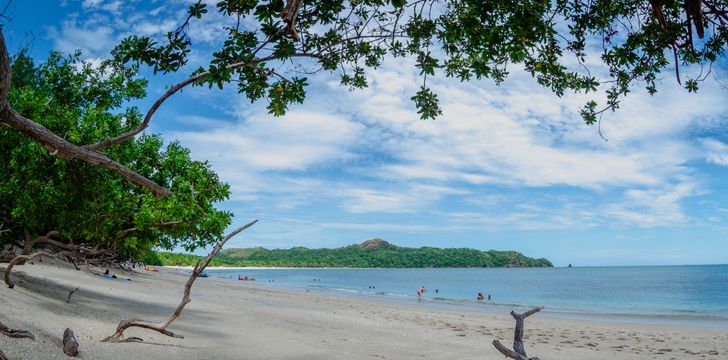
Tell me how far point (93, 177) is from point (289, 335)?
674 cm

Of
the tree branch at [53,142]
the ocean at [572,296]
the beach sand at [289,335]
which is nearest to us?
the tree branch at [53,142]

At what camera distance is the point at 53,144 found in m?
4.94

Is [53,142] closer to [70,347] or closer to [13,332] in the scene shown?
[13,332]

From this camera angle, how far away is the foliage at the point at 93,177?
1336cm

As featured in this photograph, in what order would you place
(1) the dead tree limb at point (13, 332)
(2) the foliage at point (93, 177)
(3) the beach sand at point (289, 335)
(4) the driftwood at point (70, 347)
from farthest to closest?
(2) the foliage at point (93, 177) → (3) the beach sand at point (289, 335) → (4) the driftwood at point (70, 347) → (1) the dead tree limb at point (13, 332)

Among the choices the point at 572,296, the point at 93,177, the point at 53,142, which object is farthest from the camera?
the point at 572,296

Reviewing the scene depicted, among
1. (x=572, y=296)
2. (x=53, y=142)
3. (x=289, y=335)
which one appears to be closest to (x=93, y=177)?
(x=289, y=335)

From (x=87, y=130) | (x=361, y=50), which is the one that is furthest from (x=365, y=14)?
(x=87, y=130)

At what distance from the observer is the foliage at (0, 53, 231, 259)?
13.4 metres

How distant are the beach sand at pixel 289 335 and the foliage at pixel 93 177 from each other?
7.02ft

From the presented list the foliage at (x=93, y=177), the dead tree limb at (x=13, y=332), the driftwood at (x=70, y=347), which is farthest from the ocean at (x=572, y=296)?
the dead tree limb at (x=13, y=332)

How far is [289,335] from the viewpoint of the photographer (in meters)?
13.8

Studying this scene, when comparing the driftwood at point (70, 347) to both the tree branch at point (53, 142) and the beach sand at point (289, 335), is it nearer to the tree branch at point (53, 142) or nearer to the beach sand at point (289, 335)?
the beach sand at point (289, 335)

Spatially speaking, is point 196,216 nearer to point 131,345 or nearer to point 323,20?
point 131,345
